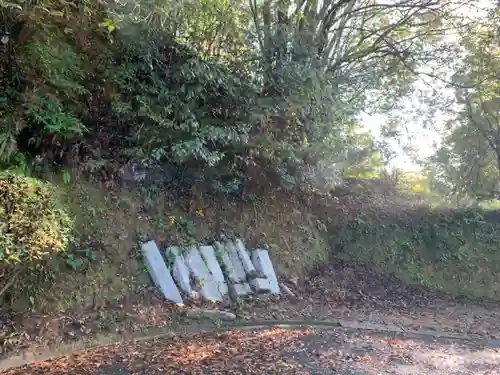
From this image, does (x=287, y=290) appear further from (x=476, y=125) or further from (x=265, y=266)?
(x=476, y=125)

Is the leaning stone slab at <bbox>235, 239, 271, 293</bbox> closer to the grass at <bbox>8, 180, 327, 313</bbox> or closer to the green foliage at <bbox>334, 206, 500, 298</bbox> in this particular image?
the grass at <bbox>8, 180, 327, 313</bbox>

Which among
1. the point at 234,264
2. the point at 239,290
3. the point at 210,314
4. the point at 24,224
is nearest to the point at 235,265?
the point at 234,264

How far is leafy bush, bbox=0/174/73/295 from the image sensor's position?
3.72m

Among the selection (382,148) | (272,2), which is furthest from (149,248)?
(382,148)

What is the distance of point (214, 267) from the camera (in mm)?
6695

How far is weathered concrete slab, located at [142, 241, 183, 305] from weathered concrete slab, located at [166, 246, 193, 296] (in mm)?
132

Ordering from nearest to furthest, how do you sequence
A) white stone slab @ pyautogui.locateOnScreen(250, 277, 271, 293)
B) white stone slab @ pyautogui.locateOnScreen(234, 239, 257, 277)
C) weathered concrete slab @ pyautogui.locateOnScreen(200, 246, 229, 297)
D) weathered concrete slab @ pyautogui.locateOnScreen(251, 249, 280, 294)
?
weathered concrete slab @ pyautogui.locateOnScreen(200, 246, 229, 297), white stone slab @ pyautogui.locateOnScreen(250, 277, 271, 293), white stone slab @ pyautogui.locateOnScreen(234, 239, 257, 277), weathered concrete slab @ pyautogui.locateOnScreen(251, 249, 280, 294)

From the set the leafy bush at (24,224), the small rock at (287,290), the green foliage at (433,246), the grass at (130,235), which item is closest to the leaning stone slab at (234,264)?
the grass at (130,235)

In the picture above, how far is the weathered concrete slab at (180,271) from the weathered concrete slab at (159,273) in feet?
0.43

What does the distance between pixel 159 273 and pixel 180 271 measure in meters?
0.36

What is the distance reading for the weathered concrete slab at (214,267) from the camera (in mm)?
6582

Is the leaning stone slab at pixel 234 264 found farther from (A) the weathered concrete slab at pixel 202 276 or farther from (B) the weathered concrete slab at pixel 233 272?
(A) the weathered concrete slab at pixel 202 276

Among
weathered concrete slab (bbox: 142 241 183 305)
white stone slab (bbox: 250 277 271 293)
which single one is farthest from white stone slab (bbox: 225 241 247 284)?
weathered concrete slab (bbox: 142 241 183 305)

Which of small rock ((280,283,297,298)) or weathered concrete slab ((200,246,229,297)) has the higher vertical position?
weathered concrete slab ((200,246,229,297))
